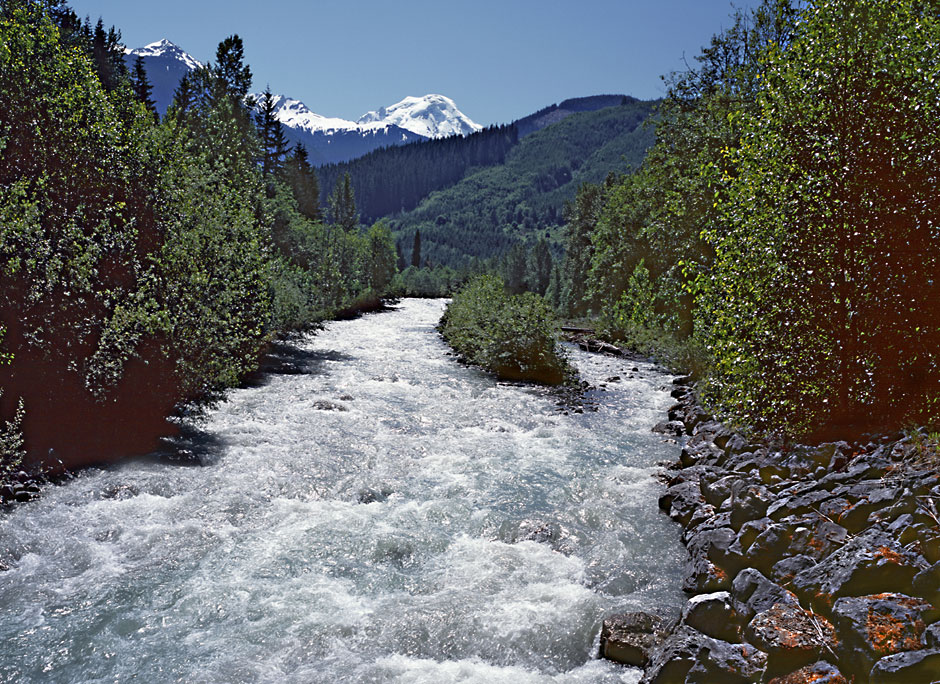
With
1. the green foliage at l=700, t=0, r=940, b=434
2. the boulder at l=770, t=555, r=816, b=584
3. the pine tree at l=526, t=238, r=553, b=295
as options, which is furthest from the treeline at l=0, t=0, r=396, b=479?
the pine tree at l=526, t=238, r=553, b=295

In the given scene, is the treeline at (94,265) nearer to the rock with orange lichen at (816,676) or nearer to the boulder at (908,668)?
the rock with orange lichen at (816,676)

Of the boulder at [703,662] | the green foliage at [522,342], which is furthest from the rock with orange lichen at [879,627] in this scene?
the green foliage at [522,342]

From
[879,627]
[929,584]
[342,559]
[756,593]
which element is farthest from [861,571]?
[342,559]

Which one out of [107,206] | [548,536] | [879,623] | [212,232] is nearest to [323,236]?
[212,232]

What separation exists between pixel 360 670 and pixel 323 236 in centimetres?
7023

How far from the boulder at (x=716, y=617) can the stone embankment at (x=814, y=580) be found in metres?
0.01

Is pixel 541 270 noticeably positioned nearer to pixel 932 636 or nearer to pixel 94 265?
pixel 94 265

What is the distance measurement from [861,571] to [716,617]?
183 centimetres

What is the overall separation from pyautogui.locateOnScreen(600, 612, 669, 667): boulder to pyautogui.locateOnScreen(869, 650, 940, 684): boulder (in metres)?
3.06

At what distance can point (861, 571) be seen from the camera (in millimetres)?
6805

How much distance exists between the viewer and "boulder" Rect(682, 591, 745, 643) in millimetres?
7215

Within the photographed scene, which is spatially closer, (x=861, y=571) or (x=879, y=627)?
(x=879, y=627)

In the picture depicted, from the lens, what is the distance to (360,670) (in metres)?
7.69

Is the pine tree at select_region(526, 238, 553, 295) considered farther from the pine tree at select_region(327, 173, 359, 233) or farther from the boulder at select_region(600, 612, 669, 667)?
the boulder at select_region(600, 612, 669, 667)
